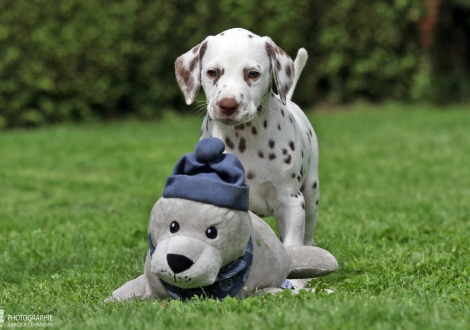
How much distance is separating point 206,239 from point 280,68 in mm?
1482

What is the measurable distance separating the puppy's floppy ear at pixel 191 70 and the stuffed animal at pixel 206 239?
2.97 feet

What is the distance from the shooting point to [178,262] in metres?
3.78

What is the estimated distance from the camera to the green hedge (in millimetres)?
15602

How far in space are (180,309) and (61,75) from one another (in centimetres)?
1299

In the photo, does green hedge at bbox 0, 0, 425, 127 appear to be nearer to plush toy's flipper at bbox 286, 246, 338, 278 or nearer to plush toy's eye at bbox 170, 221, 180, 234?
plush toy's flipper at bbox 286, 246, 338, 278

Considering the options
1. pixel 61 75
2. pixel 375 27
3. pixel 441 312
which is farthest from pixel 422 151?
pixel 441 312

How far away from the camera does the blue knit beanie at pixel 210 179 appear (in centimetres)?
392

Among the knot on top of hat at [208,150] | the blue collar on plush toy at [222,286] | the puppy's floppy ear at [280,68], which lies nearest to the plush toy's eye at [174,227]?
the blue collar on plush toy at [222,286]

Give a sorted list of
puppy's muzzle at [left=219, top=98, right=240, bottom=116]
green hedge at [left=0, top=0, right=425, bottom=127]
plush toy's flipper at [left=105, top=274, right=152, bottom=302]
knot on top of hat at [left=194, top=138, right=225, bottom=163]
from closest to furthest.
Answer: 1. knot on top of hat at [left=194, top=138, right=225, bottom=163]
2. plush toy's flipper at [left=105, top=274, right=152, bottom=302]
3. puppy's muzzle at [left=219, top=98, right=240, bottom=116]
4. green hedge at [left=0, top=0, right=425, bottom=127]

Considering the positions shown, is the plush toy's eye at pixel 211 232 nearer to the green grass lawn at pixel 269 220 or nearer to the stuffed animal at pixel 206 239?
the stuffed animal at pixel 206 239

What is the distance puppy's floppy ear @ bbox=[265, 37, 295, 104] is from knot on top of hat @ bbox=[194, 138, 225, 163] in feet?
3.07

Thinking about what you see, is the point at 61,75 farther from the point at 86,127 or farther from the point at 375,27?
the point at 375,27

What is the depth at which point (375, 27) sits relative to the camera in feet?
60.1

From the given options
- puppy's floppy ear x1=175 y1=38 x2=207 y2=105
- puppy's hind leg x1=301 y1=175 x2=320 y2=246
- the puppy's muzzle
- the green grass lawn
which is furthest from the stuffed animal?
puppy's hind leg x1=301 y1=175 x2=320 y2=246
